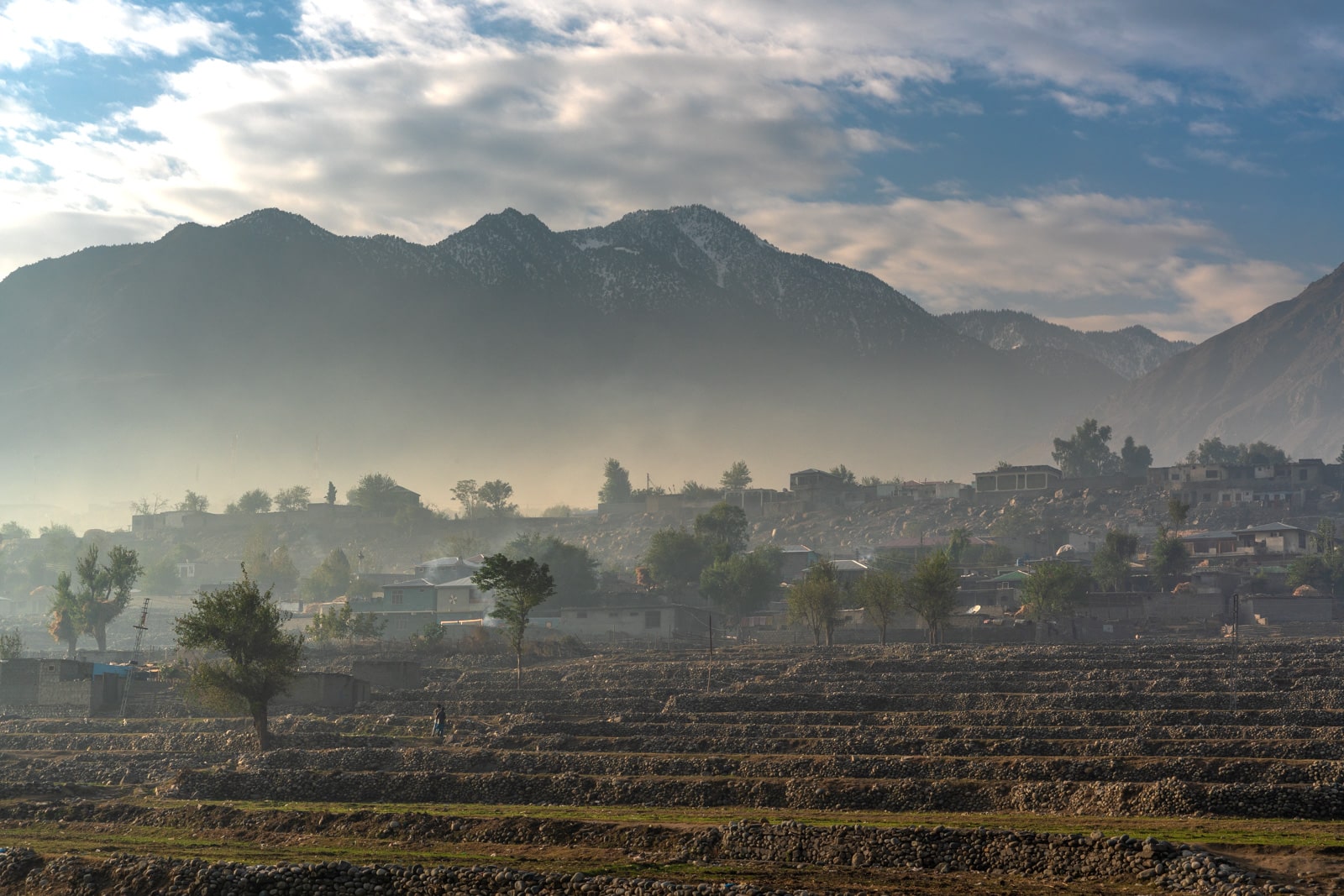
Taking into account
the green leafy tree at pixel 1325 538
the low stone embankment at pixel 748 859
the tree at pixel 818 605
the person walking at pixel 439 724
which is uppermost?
the green leafy tree at pixel 1325 538

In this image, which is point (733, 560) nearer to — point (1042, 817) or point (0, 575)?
point (1042, 817)

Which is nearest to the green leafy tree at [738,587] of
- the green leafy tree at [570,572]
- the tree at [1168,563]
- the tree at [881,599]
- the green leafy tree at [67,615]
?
the green leafy tree at [570,572]

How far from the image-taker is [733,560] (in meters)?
107

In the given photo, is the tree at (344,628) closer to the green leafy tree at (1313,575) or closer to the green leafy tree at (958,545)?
the green leafy tree at (958,545)

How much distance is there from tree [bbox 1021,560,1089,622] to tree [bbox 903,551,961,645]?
438 inches

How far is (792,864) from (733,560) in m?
78.6

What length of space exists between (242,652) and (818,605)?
131ft

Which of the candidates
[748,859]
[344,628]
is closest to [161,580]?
[344,628]

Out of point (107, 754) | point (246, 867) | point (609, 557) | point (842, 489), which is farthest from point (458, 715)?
point (842, 489)

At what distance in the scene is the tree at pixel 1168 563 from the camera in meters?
104

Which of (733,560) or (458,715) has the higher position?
(733,560)

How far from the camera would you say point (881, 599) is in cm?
8075

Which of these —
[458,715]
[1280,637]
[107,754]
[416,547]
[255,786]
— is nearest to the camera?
[255,786]

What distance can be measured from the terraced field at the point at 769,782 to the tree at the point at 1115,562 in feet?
136
